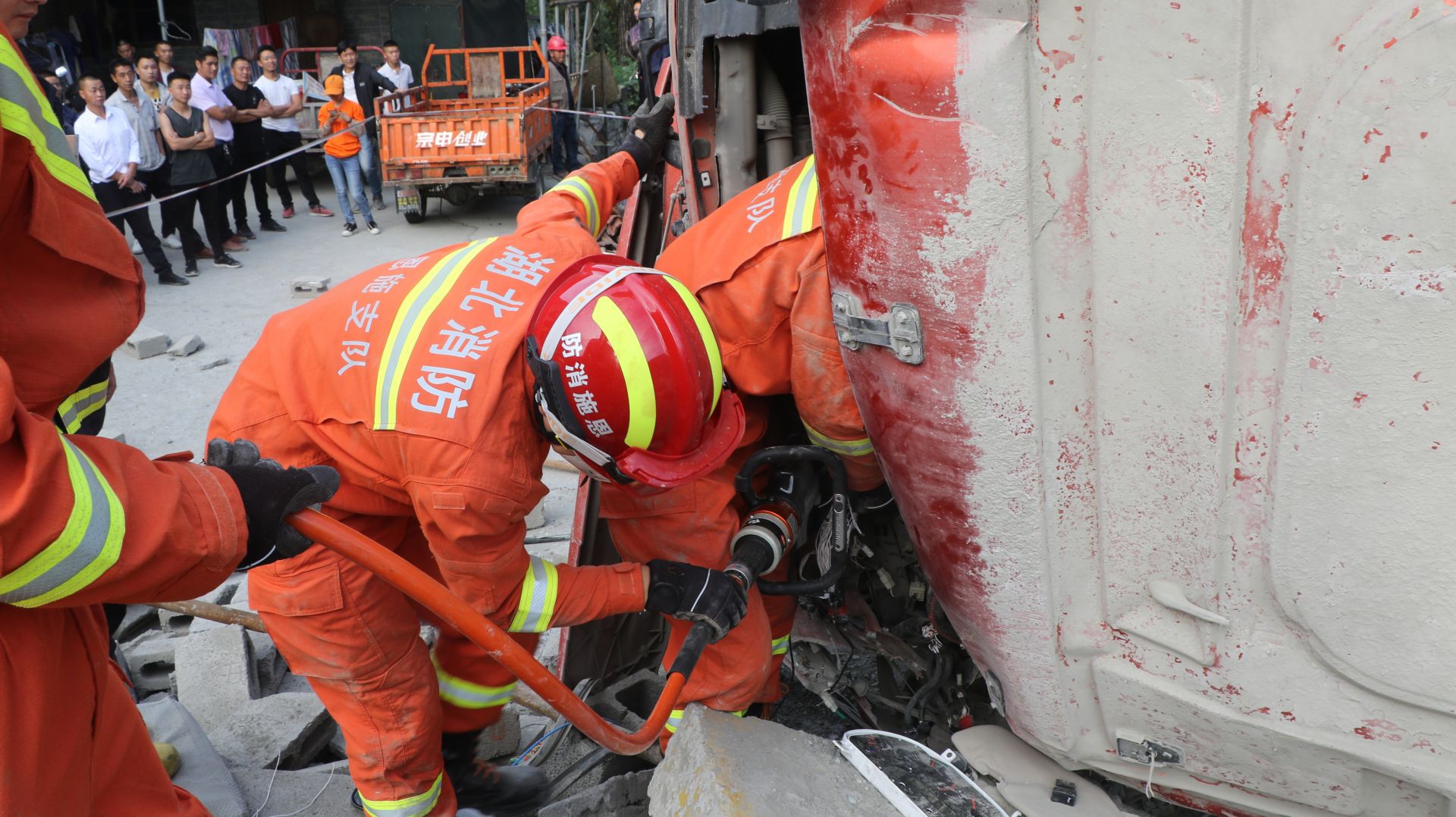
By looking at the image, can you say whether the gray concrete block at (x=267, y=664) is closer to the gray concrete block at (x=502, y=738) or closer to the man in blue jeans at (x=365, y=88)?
the gray concrete block at (x=502, y=738)

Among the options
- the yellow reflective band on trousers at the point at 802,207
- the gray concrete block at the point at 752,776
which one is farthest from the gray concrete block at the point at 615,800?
the yellow reflective band on trousers at the point at 802,207

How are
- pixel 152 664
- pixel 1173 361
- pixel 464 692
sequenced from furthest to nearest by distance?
pixel 152 664 → pixel 464 692 → pixel 1173 361

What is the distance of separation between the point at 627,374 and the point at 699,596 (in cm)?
56

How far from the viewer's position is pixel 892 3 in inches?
56.8

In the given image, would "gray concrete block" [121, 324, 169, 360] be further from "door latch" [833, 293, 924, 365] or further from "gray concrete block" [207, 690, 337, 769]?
"door latch" [833, 293, 924, 365]

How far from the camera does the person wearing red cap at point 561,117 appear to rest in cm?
1204

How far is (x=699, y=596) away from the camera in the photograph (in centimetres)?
227

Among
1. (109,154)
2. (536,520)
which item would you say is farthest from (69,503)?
(109,154)

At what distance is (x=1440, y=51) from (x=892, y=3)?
64 centimetres

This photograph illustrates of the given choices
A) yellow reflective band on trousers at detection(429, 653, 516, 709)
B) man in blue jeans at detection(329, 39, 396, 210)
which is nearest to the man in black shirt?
man in blue jeans at detection(329, 39, 396, 210)

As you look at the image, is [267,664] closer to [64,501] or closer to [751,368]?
[751,368]

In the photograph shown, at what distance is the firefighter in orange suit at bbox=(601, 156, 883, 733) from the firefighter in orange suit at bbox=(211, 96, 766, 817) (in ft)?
0.50

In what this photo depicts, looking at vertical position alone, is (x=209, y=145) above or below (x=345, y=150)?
above

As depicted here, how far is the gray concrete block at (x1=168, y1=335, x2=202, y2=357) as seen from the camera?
649 centimetres
